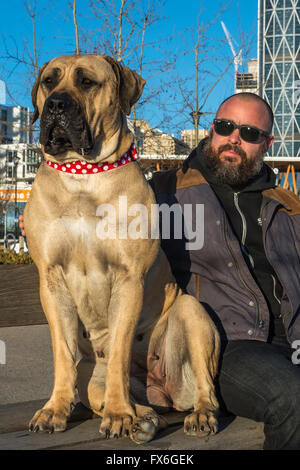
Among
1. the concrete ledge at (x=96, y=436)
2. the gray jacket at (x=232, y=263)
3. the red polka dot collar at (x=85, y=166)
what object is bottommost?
the concrete ledge at (x=96, y=436)

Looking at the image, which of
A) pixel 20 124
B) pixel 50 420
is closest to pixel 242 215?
pixel 50 420

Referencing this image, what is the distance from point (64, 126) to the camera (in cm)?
261

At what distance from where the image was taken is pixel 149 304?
2912mm

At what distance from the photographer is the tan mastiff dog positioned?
2557 mm

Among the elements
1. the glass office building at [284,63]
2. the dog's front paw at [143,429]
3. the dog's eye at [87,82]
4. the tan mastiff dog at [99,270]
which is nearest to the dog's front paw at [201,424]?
the tan mastiff dog at [99,270]

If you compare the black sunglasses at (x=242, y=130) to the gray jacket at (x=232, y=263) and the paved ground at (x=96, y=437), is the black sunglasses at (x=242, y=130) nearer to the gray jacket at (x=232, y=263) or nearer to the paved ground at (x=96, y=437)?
the gray jacket at (x=232, y=263)

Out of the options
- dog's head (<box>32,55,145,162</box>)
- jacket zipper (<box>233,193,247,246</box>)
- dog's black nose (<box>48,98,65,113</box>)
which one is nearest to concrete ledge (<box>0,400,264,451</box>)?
jacket zipper (<box>233,193,247,246</box>)

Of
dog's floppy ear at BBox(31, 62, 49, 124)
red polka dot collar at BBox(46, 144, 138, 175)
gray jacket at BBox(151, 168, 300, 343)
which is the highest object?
dog's floppy ear at BBox(31, 62, 49, 124)

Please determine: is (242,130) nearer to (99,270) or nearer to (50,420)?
(99,270)

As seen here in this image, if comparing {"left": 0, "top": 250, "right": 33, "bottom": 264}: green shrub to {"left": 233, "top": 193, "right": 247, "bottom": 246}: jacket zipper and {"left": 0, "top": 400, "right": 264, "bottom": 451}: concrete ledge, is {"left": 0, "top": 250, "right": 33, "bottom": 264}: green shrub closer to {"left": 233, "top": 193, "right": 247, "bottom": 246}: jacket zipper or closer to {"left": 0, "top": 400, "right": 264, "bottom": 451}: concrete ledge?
{"left": 233, "top": 193, "right": 247, "bottom": 246}: jacket zipper

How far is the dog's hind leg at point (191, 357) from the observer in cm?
265

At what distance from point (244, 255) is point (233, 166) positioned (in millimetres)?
546

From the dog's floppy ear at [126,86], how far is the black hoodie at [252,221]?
2.53ft
